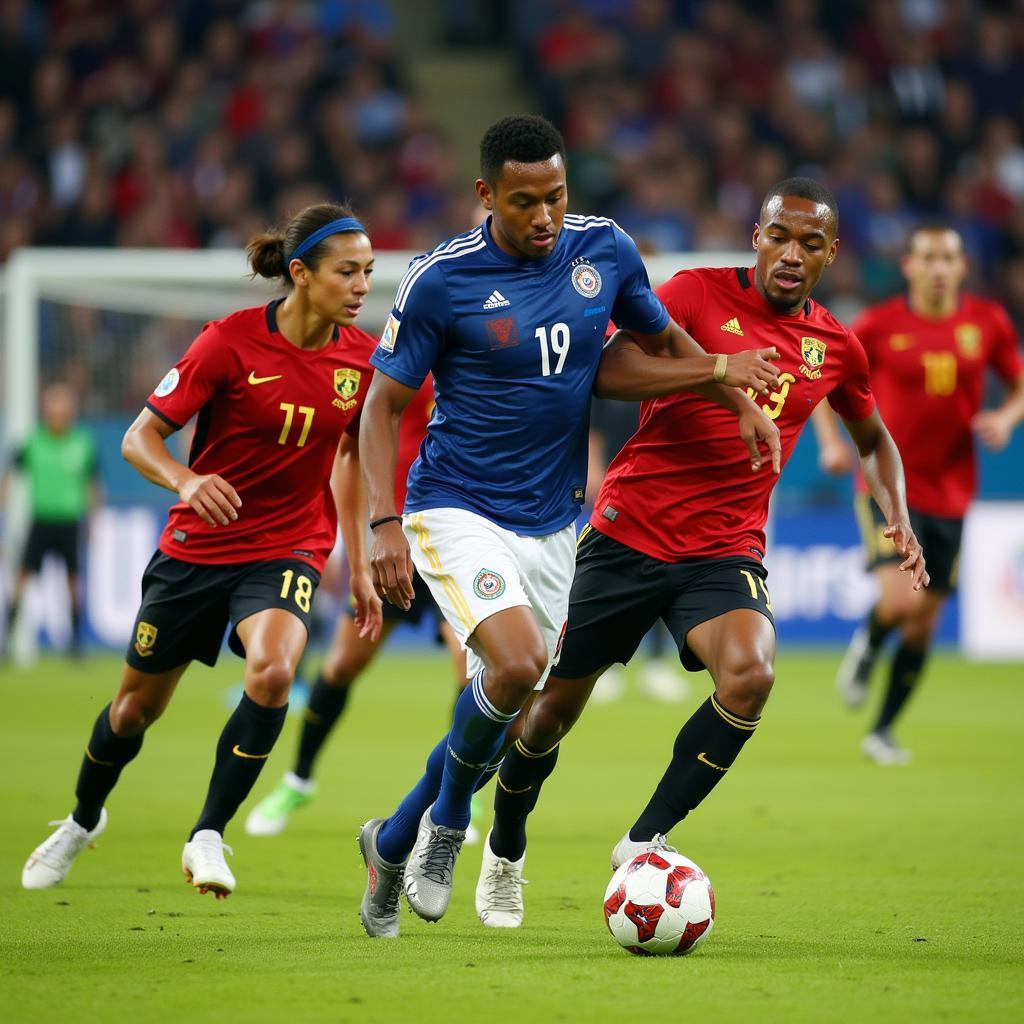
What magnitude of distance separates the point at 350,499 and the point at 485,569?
1.58 metres

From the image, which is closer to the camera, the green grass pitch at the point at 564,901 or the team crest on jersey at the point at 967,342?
the green grass pitch at the point at 564,901

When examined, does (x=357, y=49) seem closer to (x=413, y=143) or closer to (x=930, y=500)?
(x=413, y=143)

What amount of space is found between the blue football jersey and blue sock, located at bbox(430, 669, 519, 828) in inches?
21.8

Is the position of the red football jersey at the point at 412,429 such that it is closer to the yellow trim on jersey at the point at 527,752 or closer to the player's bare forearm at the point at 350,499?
the player's bare forearm at the point at 350,499

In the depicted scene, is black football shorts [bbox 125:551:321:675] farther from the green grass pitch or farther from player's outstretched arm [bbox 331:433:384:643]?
the green grass pitch

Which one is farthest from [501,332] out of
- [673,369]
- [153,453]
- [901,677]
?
[901,677]

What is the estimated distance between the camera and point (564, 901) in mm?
6180

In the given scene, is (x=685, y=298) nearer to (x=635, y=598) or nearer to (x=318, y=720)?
(x=635, y=598)

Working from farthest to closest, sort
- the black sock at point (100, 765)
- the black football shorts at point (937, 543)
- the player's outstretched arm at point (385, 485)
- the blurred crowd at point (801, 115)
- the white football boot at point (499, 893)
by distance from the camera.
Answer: the blurred crowd at point (801, 115) → the black football shorts at point (937, 543) → the black sock at point (100, 765) → the white football boot at point (499, 893) → the player's outstretched arm at point (385, 485)

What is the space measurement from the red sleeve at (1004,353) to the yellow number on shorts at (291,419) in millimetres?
5366

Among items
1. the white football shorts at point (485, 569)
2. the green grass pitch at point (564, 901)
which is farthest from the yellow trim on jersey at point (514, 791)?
the white football shorts at point (485, 569)

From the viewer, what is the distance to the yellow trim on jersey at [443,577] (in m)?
5.25

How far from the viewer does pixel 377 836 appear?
18.1 ft

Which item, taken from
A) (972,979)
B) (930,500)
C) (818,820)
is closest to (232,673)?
(930,500)
